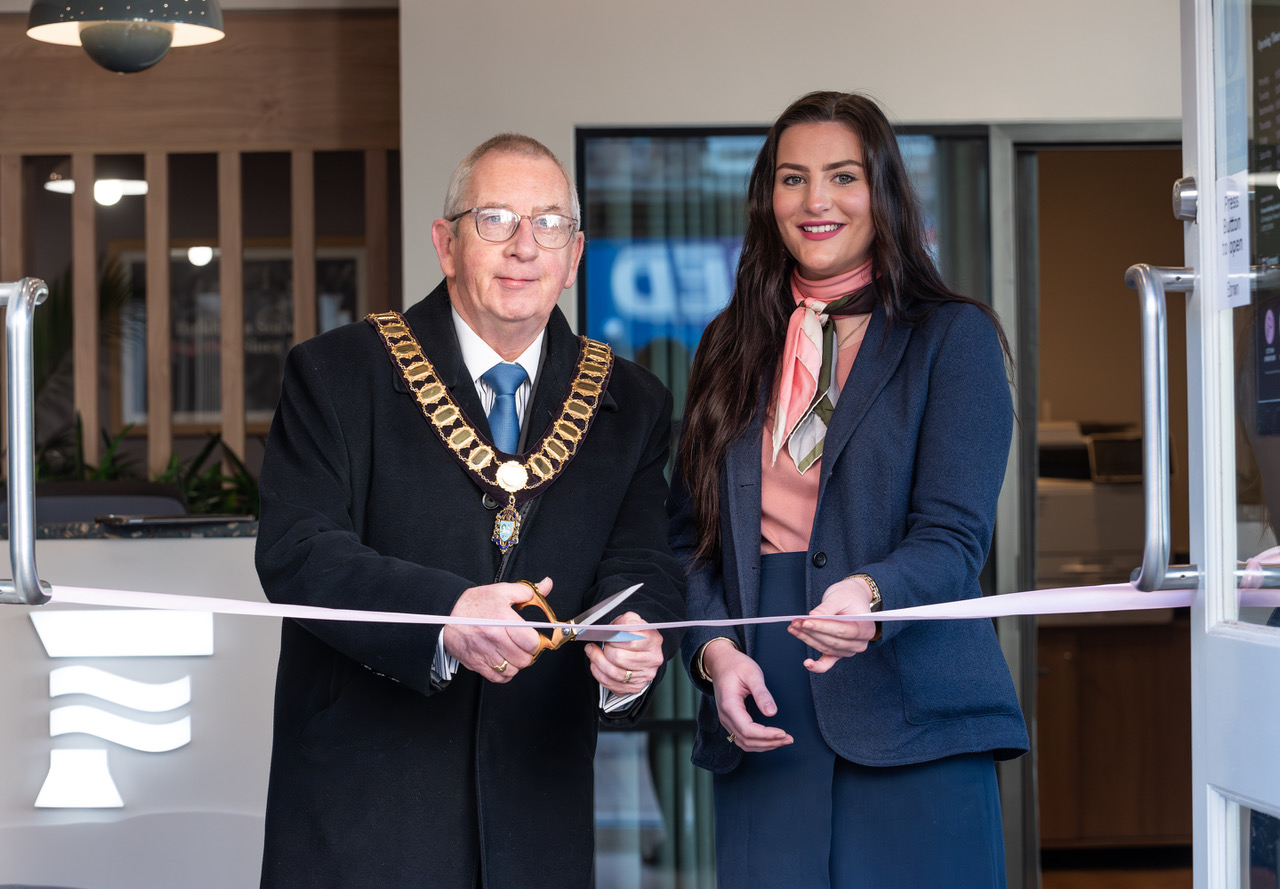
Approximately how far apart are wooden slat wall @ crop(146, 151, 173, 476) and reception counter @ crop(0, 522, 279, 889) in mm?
2423

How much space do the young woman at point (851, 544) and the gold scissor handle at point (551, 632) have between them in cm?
27

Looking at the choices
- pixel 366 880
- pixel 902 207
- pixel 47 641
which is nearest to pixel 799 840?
pixel 366 880

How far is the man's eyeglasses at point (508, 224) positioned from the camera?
172 cm

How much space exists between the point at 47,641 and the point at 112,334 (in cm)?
335

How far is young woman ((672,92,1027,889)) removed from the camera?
5.46 feet

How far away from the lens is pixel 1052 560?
196 inches

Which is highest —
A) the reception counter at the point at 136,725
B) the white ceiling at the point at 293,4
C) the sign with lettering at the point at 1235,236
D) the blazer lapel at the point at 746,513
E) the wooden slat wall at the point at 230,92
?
the white ceiling at the point at 293,4

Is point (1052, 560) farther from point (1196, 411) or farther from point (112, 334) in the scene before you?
point (112, 334)

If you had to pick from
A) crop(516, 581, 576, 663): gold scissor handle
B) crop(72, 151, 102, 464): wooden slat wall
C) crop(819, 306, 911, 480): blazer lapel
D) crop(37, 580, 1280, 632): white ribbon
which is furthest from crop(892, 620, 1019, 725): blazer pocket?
crop(72, 151, 102, 464): wooden slat wall

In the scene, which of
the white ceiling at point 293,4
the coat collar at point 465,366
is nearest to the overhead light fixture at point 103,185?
the white ceiling at point 293,4

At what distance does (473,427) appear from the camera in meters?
1.72

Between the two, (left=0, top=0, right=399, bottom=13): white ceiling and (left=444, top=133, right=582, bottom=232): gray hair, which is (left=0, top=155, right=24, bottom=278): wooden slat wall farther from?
(left=444, top=133, right=582, bottom=232): gray hair

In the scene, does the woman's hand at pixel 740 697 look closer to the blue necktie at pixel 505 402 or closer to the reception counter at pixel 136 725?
the blue necktie at pixel 505 402

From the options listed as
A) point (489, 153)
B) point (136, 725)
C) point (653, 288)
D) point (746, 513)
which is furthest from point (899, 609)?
point (653, 288)
